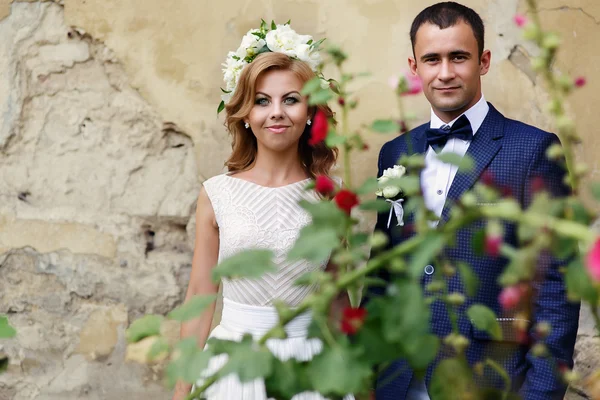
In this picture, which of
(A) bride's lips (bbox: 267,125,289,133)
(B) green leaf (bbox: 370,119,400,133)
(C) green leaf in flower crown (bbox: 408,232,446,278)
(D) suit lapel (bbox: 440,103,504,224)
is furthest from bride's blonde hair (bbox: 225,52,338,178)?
(C) green leaf in flower crown (bbox: 408,232,446,278)

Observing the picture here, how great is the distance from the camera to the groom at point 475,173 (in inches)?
80.9

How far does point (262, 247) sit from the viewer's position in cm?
239

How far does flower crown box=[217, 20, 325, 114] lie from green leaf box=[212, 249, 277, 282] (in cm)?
171

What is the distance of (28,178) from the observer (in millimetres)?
3020

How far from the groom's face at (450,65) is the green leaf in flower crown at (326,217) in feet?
4.83

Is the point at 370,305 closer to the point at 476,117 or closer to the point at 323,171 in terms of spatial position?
the point at 476,117

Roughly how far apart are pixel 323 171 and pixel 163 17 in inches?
39.0

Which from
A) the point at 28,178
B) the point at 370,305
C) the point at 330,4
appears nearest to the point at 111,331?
the point at 28,178

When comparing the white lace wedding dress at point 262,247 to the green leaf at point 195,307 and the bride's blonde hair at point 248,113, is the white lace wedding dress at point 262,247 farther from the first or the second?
the green leaf at point 195,307


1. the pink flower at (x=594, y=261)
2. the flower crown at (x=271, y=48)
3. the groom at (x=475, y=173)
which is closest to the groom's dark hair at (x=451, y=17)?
the groom at (x=475, y=173)

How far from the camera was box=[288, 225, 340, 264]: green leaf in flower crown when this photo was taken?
70cm

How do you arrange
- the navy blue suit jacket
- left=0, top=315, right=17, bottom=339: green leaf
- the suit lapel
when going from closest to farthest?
left=0, top=315, right=17, bottom=339: green leaf
the navy blue suit jacket
the suit lapel

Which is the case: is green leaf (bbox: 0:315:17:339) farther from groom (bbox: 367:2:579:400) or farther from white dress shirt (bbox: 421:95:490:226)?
white dress shirt (bbox: 421:95:490:226)

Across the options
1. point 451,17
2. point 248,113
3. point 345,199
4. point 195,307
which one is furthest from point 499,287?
point 195,307
